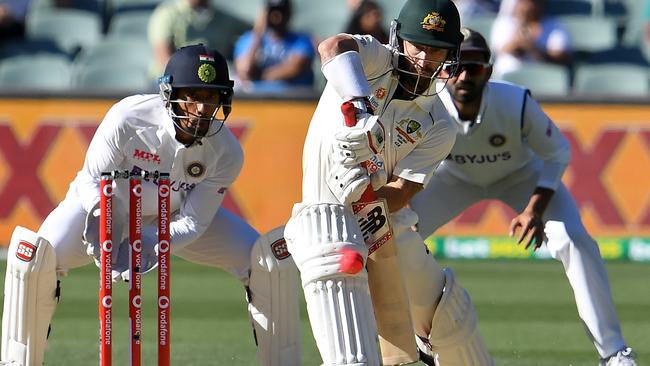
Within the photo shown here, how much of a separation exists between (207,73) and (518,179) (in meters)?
2.07

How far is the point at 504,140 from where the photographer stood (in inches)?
253

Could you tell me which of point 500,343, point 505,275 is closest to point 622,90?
point 505,275

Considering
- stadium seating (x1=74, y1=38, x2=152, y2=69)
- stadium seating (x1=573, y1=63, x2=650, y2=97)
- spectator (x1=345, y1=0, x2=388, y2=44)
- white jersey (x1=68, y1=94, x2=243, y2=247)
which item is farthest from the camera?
stadium seating (x1=74, y1=38, x2=152, y2=69)

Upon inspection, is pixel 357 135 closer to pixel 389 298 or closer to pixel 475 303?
pixel 389 298

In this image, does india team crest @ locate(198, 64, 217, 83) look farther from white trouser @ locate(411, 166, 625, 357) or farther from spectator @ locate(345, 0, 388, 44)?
spectator @ locate(345, 0, 388, 44)

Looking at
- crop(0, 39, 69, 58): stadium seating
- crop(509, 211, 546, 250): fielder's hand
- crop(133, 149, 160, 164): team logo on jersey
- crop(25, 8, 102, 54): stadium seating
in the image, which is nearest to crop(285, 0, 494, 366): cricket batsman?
crop(509, 211, 546, 250): fielder's hand

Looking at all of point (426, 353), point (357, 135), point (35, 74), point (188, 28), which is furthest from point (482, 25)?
point (357, 135)

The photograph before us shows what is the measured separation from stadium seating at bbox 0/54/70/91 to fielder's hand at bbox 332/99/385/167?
7136mm

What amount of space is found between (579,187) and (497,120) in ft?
13.5

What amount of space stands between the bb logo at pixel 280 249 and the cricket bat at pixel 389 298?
0.59m

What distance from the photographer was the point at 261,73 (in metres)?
10.9

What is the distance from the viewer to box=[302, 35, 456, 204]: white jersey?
474 centimetres

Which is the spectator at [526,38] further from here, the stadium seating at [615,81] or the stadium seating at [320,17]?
the stadium seating at [320,17]

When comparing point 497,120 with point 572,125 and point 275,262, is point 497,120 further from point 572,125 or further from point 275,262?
point 572,125
